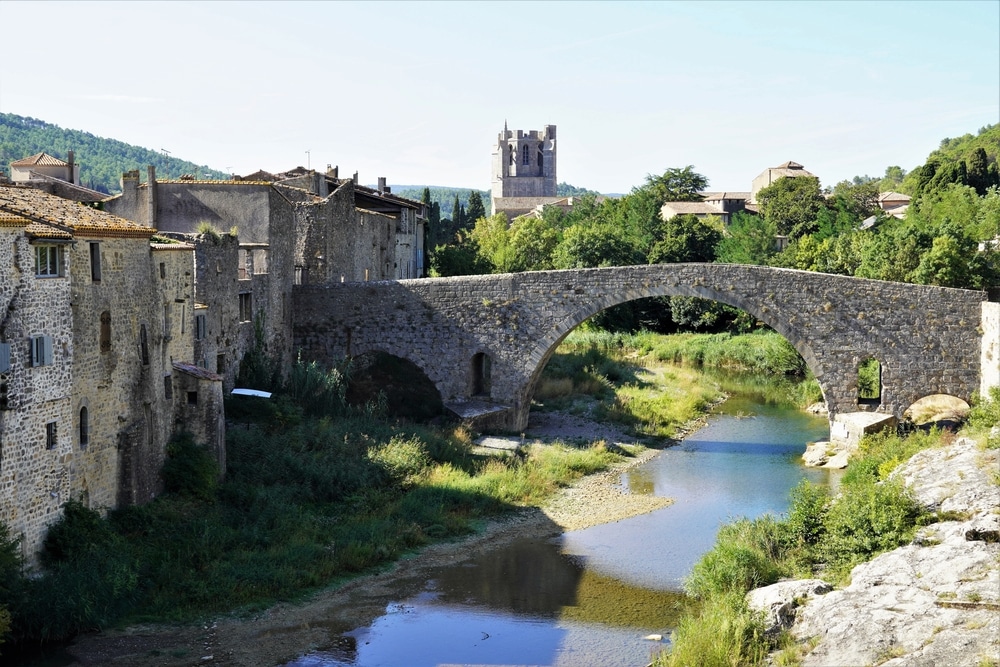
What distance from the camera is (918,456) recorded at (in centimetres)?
2036

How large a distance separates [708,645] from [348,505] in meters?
7.71

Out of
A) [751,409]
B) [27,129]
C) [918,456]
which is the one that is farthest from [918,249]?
[27,129]

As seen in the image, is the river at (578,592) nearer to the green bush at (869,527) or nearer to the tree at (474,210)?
the green bush at (869,527)

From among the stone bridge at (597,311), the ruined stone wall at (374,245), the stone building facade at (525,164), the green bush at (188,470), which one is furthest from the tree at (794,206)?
the stone building facade at (525,164)

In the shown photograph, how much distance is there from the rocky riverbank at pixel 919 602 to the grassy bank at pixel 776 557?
0.33 m

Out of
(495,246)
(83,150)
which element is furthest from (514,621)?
(83,150)

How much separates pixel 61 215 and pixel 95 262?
0.78 meters

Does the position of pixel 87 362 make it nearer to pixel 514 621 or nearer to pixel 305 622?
pixel 305 622

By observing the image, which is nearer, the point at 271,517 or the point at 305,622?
the point at 305,622

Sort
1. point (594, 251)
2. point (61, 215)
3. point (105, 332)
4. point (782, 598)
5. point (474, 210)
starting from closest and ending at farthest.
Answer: point (782, 598) → point (61, 215) → point (105, 332) → point (594, 251) → point (474, 210)

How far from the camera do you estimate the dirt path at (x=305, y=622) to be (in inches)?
530

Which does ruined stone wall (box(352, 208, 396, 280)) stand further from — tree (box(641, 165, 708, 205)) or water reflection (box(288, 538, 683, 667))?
tree (box(641, 165, 708, 205))

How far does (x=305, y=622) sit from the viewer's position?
14.8 m

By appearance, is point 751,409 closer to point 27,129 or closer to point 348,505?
point 348,505
